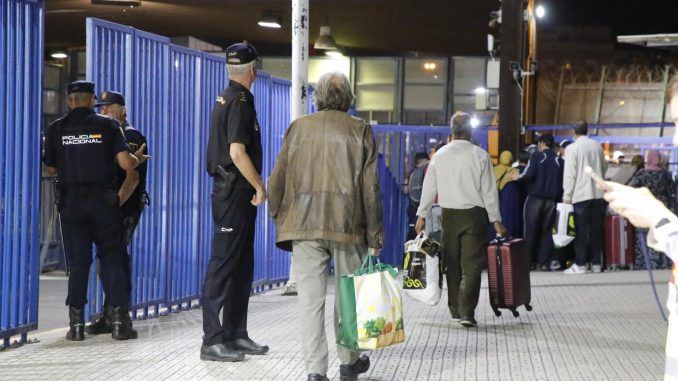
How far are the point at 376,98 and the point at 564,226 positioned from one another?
1568cm

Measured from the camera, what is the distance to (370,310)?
6.20m

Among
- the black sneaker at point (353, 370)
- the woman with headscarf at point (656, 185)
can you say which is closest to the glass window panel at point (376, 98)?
the woman with headscarf at point (656, 185)

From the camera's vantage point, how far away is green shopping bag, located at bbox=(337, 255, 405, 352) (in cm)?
620

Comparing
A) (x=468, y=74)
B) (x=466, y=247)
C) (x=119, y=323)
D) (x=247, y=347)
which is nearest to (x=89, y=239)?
(x=119, y=323)

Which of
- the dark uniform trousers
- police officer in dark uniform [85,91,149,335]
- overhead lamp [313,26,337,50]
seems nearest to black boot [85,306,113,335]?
police officer in dark uniform [85,91,149,335]

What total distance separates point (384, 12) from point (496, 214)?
39.9 ft

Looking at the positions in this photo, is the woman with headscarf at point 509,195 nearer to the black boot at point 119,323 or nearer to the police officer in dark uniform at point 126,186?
the police officer in dark uniform at point 126,186

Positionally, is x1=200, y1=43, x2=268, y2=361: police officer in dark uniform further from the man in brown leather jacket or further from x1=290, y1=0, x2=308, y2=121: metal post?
x1=290, y1=0, x2=308, y2=121: metal post

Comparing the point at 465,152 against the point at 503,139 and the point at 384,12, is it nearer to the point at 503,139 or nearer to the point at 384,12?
the point at 503,139

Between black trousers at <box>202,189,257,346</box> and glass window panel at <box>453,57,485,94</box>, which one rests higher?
glass window panel at <box>453,57,485,94</box>

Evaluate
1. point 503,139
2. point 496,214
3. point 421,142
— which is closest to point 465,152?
point 496,214

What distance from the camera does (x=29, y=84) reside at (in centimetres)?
777

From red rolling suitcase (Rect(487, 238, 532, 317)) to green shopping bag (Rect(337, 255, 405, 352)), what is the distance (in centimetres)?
331

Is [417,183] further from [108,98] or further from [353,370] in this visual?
[353,370]
